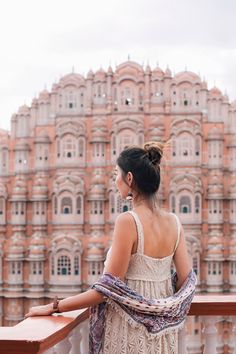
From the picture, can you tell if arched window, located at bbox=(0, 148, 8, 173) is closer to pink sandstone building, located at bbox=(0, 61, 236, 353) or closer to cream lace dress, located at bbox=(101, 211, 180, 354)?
pink sandstone building, located at bbox=(0, 61, 236, 353)

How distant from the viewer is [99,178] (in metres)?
9.40

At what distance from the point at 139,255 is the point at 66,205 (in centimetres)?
846

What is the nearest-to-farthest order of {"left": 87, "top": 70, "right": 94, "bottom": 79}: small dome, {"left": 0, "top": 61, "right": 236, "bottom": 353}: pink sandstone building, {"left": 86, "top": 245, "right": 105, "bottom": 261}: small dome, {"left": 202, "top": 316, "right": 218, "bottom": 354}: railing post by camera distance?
{"left": 202, "top": 316, "right": 218, "bottom": 354}: railing post
{"left": 86, "top": 245, "right": 105, "bottom": 261}: small dome
{"left": 0, "top": 61, "right": 236, "bottom": 353}: pink sandstone building
{"left": 87, "top": 70, "right": 94, "bottom": 79}: small dome

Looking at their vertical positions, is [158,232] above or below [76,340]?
above

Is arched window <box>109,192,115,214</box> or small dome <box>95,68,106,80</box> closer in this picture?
arched window <box>109,192,115,214</box>

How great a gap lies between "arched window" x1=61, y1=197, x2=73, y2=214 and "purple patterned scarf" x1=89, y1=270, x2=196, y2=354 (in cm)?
838

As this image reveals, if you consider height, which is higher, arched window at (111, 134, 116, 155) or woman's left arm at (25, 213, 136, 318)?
arched window at (111, 134, 116, 155)

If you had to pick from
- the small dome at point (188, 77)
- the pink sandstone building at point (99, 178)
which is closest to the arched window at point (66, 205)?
the pink sandstone building at point (99, 178)

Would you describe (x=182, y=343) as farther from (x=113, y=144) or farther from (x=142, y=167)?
(x=113, y=144)

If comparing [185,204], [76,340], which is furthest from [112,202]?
[76,340]

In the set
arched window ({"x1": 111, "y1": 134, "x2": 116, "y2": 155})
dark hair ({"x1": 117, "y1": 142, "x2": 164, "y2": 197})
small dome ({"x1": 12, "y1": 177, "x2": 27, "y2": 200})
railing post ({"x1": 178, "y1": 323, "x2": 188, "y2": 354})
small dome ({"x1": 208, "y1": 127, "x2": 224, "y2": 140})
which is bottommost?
railing post ({"x1": 178, "y1": 323, "x2": 188, "y2": 354})

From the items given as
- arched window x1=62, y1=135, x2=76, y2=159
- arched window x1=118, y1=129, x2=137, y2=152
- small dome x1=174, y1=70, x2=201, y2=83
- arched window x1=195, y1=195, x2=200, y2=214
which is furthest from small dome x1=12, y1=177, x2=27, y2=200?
small dome x1=174, y1=70, x2=201, y2=83

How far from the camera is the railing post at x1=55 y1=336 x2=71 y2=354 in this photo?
1157 millimetres

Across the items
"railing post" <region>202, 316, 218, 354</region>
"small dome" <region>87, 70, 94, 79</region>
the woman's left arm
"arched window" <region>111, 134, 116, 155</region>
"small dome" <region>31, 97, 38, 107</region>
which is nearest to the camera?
the woman's left arm
